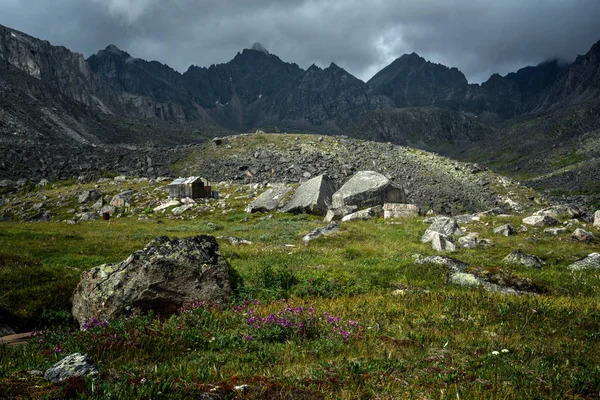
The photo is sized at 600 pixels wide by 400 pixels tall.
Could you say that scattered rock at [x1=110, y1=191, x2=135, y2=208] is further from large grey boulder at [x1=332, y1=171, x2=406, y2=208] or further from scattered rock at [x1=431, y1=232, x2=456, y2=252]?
scattered rock at [x1=431, y1=232, x2=456, y2=252]

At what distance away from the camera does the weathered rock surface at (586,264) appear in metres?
14.1

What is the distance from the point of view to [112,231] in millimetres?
29125

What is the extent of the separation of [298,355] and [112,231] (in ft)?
92.9

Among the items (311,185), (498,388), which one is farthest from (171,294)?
(311,185)

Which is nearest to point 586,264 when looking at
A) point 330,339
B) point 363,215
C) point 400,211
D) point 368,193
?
point 330,339

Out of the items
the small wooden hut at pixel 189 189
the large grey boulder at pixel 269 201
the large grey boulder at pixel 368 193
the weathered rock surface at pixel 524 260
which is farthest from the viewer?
the small wooden hut at pixel 189 189

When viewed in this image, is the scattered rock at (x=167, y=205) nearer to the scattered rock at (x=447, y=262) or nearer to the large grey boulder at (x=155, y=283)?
the large grey boulder at (x=155, y=283)

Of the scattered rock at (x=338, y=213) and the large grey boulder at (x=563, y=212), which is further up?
the scattered rock at (x=338, y=213)

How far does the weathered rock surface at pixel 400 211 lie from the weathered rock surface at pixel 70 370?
92.2 feet

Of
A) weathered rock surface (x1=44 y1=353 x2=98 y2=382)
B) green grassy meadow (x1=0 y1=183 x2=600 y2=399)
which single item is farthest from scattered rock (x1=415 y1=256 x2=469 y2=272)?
weathered rock surface (x1=44 y1=353 x2=98 y2=382)

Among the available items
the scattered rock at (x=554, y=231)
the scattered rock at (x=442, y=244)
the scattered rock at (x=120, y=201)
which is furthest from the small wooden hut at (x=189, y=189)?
the scattered rock at (x=554, y=231)

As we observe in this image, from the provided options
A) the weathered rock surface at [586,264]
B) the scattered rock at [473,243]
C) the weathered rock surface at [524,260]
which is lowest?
the weathered rock surface at [586,264]

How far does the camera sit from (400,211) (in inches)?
1242

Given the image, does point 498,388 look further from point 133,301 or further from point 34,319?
point 34,319
